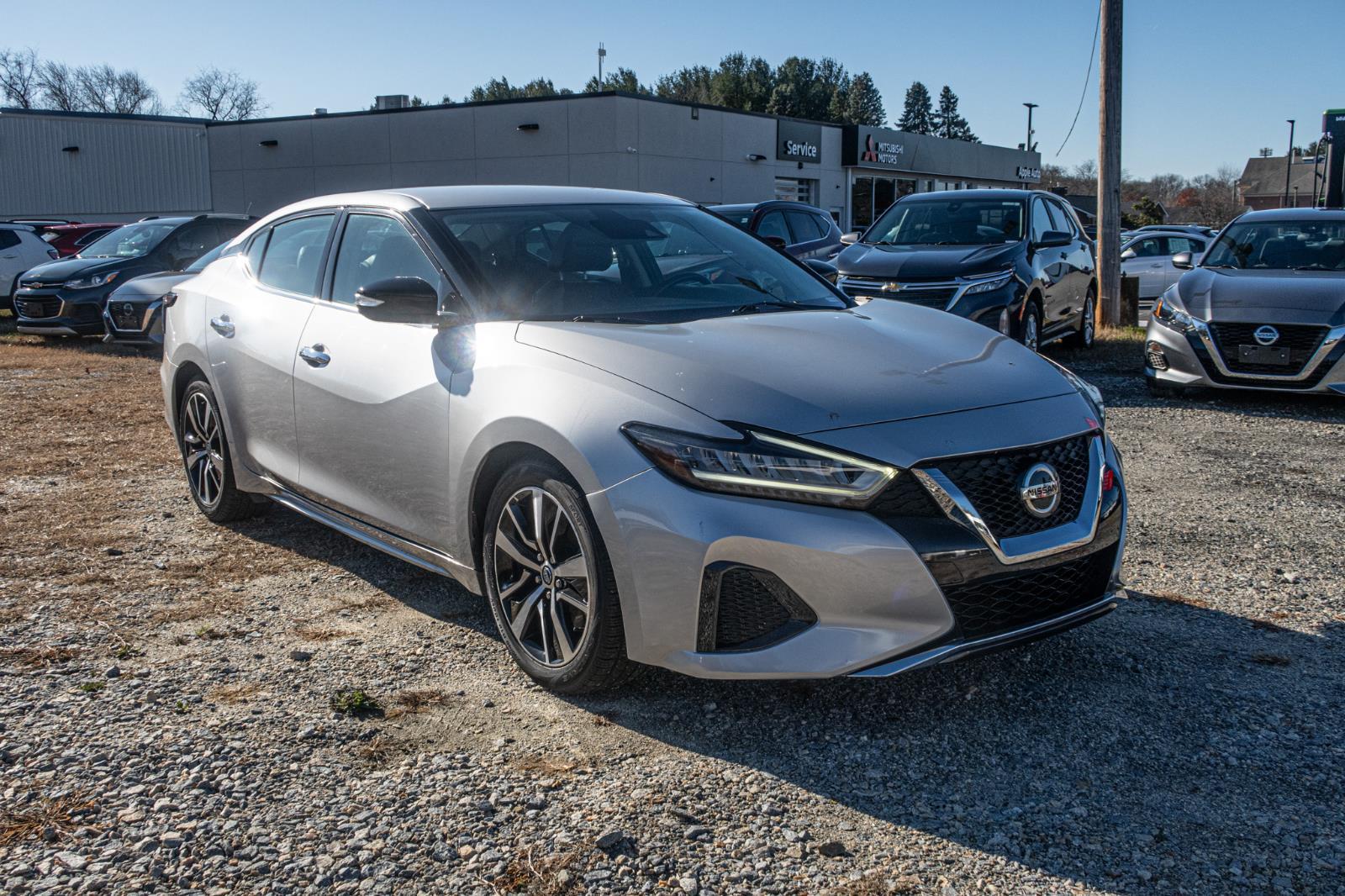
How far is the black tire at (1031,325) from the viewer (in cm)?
1066

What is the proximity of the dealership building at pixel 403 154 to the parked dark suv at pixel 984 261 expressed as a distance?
21.0m

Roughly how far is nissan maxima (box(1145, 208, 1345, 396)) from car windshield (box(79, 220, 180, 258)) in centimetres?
1269

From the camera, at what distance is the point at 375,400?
4.25m

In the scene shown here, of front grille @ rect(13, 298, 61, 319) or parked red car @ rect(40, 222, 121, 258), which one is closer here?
front grille @ rect(13, 298, 61, 319)

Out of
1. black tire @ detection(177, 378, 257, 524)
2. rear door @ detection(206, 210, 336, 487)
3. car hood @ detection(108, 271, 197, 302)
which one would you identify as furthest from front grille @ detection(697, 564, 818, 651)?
car hood @ detection(108, 271, 197, 302)

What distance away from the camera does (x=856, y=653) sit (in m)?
3.11

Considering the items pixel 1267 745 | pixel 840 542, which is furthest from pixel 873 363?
pixel 1267 745

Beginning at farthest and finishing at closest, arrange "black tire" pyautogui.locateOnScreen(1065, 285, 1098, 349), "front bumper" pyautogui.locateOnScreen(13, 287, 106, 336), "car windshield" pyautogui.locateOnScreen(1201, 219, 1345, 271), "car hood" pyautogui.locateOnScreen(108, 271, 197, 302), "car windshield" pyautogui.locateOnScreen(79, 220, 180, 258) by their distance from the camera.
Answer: "car windshield" pyautogui.locateOnScreen(79, 220, 180, 258) → "front bumper" pyautogui.locateOnScreen(13, 287, 106, 336) → "car hood" pyautogui.locateOnScreen(108, 271, 197, 302) → "black tire" pyautogui.locateOnScreen(1065, 285, 1098, 349) → "car windshield" pyautogui.locateOnScreen(1201, 219, 1345, 271)

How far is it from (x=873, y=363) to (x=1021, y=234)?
8.07 m

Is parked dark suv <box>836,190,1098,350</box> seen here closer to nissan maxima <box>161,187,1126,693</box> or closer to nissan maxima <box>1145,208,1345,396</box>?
nissan maxima <box>1145,208,1345,396</box>

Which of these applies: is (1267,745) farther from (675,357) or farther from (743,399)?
(675,357)

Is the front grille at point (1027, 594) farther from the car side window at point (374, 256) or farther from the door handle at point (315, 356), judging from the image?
the door handle at point (315, 356)

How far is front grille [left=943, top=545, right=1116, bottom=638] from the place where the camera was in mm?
3162

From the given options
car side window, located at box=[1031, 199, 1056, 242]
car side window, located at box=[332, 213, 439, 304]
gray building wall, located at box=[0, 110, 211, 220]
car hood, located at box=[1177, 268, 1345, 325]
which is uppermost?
gray building wall, located at box=[0, 110, 211, 220]
